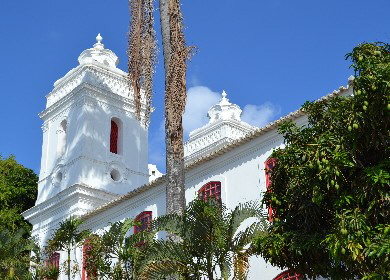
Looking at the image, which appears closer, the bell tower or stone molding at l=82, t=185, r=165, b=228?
stone molding at l=82, t=185, r=165, b=228

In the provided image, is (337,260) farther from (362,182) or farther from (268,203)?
(268,203)

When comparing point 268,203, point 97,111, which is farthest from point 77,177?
point 268,203

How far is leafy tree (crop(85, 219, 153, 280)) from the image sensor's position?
15269mm

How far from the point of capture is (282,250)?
11688mm

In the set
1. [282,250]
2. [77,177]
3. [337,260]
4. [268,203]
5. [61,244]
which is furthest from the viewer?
[77,177]

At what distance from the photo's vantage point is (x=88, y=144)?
29.8m

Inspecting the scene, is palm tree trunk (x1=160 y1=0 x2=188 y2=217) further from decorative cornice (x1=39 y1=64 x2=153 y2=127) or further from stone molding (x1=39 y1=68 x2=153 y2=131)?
decorative cornice (x1=39 y1=64 x2=153 y2=127)

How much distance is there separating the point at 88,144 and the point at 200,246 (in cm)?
1810

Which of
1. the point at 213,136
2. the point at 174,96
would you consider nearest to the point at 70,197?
the point at 213,136

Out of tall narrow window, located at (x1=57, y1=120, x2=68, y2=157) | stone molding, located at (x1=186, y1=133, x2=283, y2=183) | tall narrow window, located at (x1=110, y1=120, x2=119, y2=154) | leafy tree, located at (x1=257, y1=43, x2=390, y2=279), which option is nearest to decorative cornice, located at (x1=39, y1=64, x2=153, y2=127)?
tall narrow window, located at (x1=57, y1=120, x2=68, y2=157)

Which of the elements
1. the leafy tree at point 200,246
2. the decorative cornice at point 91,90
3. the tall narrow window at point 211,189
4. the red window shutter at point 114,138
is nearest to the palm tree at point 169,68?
the leafy tree at point 200,246

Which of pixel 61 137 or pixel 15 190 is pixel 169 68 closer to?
pixel 61 137

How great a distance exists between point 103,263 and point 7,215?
17.2m

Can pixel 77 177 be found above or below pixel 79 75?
below
